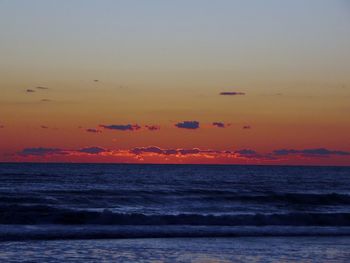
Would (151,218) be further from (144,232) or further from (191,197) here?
(191,197)

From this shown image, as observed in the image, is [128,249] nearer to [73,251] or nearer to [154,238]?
[73,251]

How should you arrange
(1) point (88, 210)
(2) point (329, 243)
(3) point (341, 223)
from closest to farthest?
(2) point (329, 243)
(3) point (341, 223)
(1) point (88, 210)

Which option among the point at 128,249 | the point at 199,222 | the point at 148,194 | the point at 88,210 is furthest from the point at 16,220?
the point at 148,194

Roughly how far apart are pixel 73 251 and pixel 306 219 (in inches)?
693

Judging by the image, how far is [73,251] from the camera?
21.0 metres

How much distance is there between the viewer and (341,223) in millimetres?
34594

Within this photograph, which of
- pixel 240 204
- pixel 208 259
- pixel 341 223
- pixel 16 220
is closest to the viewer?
pixel 208 259

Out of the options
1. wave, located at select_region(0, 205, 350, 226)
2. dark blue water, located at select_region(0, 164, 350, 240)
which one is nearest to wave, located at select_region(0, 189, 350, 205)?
dark blue water, located at select_region(0, 164, 350, 240)

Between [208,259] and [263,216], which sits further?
[263,216]

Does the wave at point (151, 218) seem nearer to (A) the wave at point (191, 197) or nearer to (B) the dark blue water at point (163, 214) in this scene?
(B) the dark blue water at point (163, 214)

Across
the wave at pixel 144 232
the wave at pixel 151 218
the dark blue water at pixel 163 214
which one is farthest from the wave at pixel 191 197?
the wave at pixel 144 232

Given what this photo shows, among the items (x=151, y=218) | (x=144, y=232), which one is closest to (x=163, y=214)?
(x=151, y=218)

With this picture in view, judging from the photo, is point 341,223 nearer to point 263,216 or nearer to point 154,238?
point 263,216

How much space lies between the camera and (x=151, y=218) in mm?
33281
